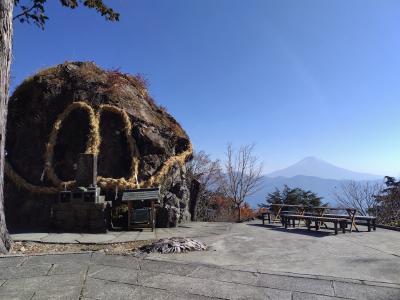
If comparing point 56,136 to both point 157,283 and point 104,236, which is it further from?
point 157,283

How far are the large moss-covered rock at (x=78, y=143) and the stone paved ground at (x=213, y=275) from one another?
504 cm

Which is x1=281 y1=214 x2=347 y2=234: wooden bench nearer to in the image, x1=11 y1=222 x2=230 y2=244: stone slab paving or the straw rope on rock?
x1=11 y1=222 x2=230 y2=244: stone slab paving

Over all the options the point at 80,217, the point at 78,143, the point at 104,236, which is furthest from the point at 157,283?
the point at 78,143

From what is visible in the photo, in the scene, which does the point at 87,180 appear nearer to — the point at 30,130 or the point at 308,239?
the point at 30,130

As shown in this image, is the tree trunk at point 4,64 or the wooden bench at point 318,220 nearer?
the tree trunk at point 4,64

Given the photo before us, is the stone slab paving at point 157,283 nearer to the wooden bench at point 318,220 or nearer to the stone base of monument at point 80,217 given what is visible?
the stone base of monument at point 80,217

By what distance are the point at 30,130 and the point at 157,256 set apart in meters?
7.66

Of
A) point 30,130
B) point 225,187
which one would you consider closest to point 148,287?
point 30,130

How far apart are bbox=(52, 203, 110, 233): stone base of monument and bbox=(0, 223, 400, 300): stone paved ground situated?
3.35m

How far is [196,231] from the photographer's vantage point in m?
10.4

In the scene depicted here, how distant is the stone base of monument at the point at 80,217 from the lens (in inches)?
370

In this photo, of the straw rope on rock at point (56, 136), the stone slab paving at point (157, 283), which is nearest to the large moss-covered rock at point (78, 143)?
the straw rope on rock at point (56, 136)

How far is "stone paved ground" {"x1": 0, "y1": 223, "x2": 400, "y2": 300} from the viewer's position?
14.2 feet

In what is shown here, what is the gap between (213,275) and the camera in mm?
5105
